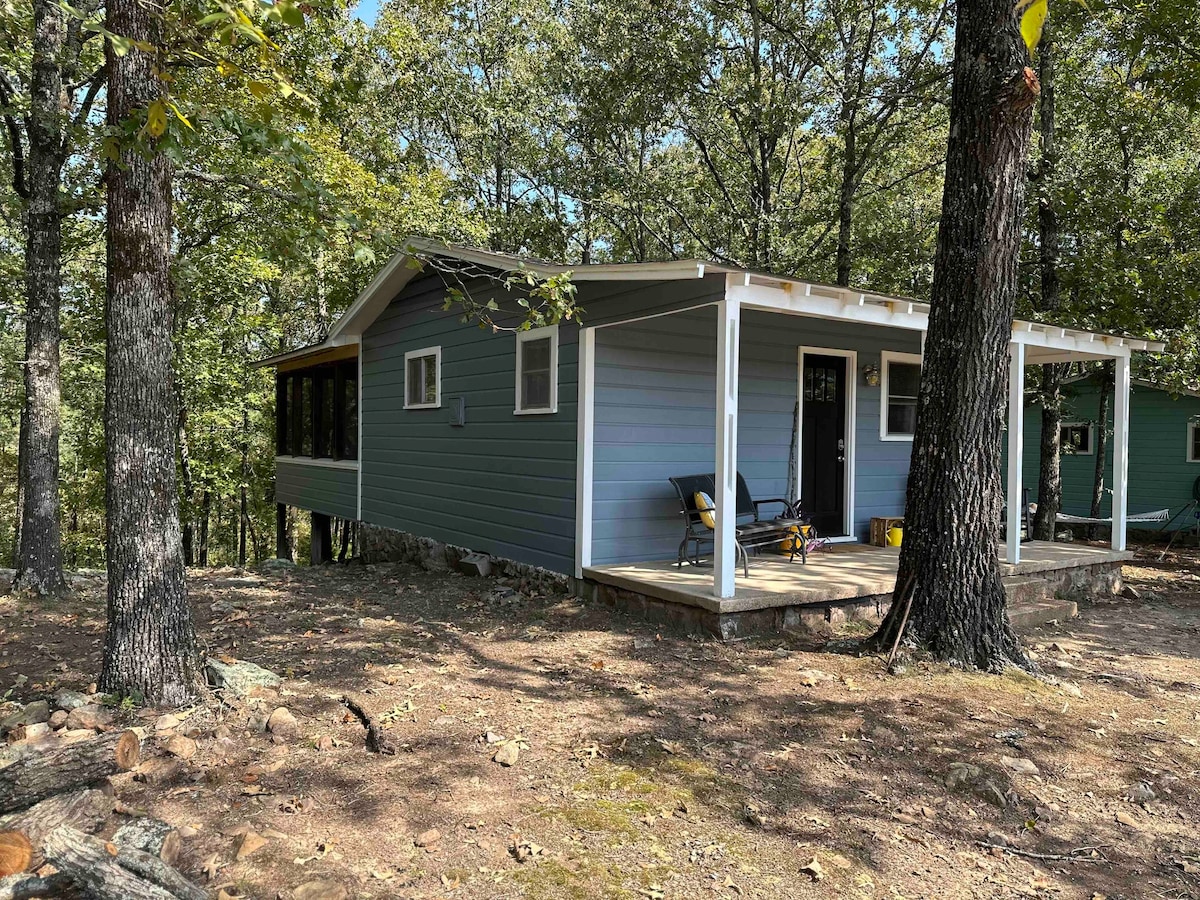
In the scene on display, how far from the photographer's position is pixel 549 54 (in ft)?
57.0

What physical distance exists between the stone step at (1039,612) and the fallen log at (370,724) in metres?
5.00

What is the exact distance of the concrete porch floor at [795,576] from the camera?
17.6ft

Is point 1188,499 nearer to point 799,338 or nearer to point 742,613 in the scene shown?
point 799,338

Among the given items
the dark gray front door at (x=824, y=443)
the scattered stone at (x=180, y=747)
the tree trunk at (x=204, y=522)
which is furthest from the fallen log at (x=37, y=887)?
the tree trunk at (x=204, y=522)

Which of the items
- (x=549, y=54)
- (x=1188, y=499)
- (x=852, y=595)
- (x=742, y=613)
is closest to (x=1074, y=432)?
(x=1188, y=499)

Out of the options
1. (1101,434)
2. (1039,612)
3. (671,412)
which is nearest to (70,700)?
(671,412)

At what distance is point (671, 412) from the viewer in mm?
6773

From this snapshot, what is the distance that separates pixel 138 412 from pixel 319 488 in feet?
29.2

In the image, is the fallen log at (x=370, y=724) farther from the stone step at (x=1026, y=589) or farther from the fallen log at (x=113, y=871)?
the stone step at (x=1026, y=589)

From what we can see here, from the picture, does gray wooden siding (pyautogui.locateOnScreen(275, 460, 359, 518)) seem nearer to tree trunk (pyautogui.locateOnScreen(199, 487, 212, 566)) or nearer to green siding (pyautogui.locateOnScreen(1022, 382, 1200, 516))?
tree trunk (pyautogui.locateOnScreen(199, 487, 212, 566))

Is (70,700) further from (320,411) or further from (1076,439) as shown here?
(1076,439)

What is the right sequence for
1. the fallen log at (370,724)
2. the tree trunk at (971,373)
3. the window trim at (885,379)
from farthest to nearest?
the window trim at (885,379) < the tree trunk at (971,373) < the fallen log at (370,724)

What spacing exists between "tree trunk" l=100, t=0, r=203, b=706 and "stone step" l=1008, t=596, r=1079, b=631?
19.6ft

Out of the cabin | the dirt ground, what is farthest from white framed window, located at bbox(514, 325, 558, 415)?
the dirt ground
